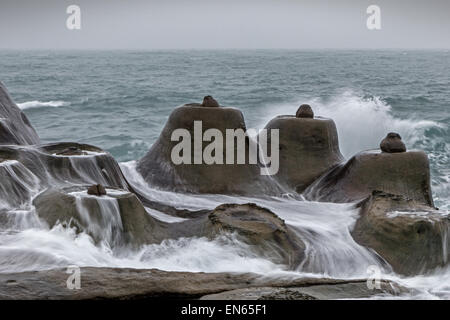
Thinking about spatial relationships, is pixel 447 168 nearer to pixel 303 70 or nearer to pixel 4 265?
pixel 4 265

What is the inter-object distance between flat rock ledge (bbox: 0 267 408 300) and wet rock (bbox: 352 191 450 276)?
77 cm


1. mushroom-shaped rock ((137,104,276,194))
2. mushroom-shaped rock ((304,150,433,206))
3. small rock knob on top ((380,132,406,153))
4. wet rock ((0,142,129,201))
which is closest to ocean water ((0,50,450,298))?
mushroom-shaped rock ((137,104,276,194))

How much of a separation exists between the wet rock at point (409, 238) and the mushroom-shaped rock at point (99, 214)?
1626 millimetres

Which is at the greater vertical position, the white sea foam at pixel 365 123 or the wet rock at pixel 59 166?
the wet rock at pixel 59 166

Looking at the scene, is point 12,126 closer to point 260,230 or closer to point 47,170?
point 47,170

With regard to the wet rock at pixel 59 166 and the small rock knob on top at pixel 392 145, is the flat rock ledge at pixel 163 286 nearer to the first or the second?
the wet rock at pixel 59 166

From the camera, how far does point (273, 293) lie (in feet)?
10.5

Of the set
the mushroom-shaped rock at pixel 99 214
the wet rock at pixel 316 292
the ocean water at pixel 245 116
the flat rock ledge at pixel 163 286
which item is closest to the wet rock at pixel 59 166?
the mushroom-shaped rock at pixel 99 214

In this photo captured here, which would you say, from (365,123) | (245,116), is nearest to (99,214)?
(365,123)

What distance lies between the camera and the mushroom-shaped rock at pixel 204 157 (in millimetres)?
5961

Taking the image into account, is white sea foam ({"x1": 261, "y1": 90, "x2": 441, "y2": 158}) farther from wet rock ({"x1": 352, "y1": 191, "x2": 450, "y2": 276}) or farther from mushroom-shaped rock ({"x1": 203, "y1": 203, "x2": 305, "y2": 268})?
mushroom-shaped rock ({"x1": 203, "y1": 203, "x2": 305, "y2": 268})

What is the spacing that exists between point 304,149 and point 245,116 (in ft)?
36.0

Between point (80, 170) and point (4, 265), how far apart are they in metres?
1.52
